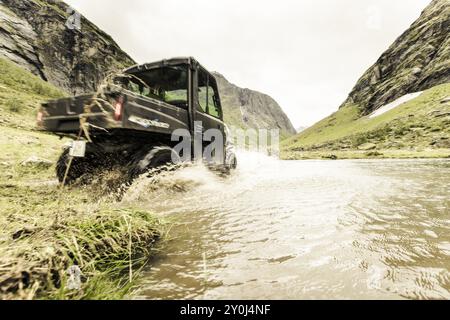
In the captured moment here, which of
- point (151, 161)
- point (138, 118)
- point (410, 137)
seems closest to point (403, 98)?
point (410, 137)

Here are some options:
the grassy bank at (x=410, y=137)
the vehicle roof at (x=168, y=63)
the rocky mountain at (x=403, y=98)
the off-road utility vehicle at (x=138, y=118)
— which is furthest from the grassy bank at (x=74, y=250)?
the rocky mountain at (x=403, y=98)

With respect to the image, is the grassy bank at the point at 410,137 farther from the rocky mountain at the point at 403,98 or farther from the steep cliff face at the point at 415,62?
the steep cliff face at the point at 415,62

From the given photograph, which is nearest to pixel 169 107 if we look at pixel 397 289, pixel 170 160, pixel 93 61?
pixel 170 160

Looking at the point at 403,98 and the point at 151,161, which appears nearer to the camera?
the point at 151,161

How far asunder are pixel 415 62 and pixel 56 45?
118868mm

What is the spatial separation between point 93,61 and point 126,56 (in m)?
13.3

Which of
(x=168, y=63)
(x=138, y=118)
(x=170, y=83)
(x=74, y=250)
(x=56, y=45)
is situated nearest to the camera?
(x=74, y=250)

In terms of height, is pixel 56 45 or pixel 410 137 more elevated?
pixel 56 45

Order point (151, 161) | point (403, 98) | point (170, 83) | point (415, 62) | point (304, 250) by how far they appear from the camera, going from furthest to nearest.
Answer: point (415, 62) < point (403, 98) < point (170, 83) < point (151, 161) < point (304, 250)

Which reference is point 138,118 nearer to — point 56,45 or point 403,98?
point 56,45

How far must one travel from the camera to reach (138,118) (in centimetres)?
505

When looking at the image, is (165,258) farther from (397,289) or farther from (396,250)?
(396,250)

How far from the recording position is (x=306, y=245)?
9.09ft

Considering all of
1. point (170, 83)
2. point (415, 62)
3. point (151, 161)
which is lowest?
point (151, 161)
